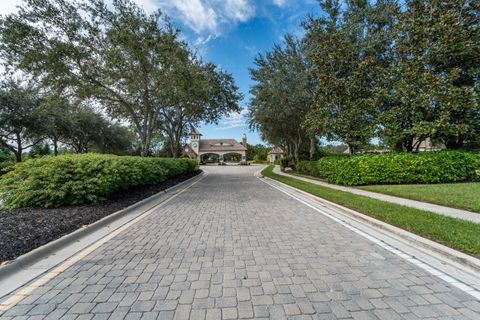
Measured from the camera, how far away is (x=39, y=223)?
4.49 metres

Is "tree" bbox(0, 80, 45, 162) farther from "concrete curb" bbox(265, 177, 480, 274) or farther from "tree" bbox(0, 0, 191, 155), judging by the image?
"concrete curb" bbox(265, 177, 480, 274)

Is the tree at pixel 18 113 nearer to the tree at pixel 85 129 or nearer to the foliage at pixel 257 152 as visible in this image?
the tree at pixel 85 129

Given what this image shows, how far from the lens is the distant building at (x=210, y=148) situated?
54.4m

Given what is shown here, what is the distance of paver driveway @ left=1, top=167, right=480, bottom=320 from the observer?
2174 millimetres

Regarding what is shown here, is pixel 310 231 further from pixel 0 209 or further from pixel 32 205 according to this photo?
pixel 0 209

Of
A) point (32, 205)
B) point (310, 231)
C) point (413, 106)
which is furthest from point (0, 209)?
point (413, 106)

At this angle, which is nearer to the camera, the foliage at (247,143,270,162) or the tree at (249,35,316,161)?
the tree at (249,35,316,161)

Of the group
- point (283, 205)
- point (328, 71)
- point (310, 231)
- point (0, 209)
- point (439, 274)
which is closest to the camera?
point (439, 274)

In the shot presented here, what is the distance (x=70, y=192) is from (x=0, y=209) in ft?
5.48

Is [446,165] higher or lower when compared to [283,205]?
higher

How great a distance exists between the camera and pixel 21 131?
1805 centimetres

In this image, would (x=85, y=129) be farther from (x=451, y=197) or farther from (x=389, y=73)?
(x=451, y=197)

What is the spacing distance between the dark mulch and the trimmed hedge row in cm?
1072

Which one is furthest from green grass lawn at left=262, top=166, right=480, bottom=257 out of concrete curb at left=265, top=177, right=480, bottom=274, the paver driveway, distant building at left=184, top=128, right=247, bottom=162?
distant building at left=184, top=128, right=247, bottom=162
